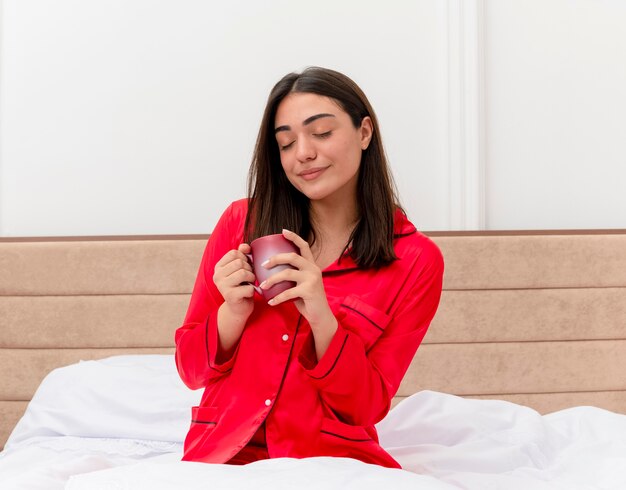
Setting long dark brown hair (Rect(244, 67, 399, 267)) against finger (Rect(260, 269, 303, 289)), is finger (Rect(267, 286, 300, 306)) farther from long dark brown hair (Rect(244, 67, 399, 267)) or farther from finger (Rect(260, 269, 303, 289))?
long dark brown hair (Rect(244, 67, 399, 267))

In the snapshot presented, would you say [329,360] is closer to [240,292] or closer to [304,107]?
[240,292]

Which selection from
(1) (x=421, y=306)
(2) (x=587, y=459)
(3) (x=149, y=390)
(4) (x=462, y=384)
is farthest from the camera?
(4) (x=462, y=384)

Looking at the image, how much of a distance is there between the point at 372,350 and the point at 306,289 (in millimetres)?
268

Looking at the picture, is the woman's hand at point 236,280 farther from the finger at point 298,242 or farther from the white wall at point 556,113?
the white wall at point 556,113

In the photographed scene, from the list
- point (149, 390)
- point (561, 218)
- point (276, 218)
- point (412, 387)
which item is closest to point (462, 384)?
point (412, 387)

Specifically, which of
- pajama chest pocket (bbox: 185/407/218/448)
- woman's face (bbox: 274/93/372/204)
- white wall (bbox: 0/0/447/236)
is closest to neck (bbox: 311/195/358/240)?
woman's face (bbox: 274/93/372/204)

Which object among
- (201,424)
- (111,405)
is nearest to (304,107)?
(201,424)

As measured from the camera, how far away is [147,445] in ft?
6.25

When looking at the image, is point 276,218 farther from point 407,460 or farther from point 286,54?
point 286,54

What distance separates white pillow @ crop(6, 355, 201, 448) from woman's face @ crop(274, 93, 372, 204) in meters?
0.89

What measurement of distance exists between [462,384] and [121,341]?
3.78 feet

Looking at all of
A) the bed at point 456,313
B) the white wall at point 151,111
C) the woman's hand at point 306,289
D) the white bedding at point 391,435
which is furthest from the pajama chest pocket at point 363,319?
the white wall at point 151,111

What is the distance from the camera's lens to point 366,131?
4.82ft

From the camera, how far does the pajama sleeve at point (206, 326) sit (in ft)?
4.42
